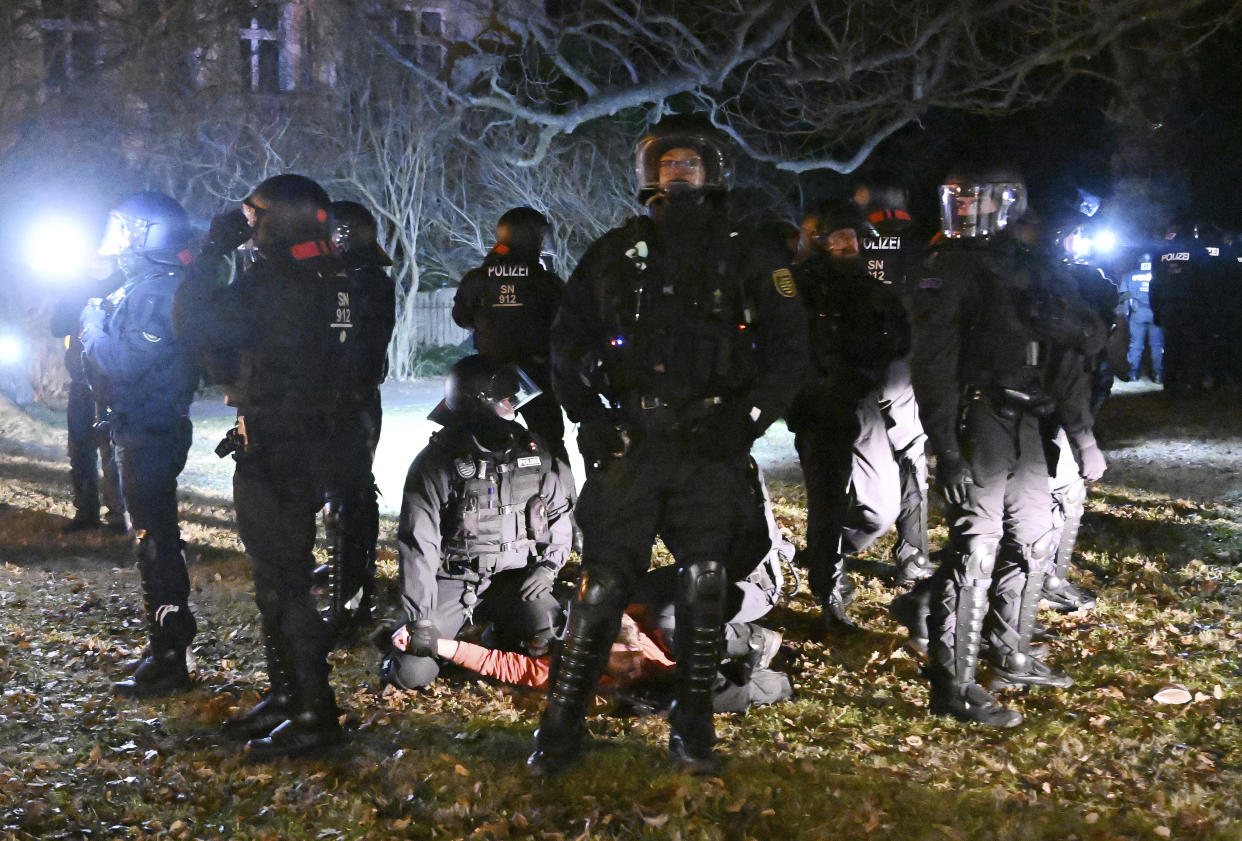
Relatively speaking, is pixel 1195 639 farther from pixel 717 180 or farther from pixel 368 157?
pixel 368 157

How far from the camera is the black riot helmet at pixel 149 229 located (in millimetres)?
4836

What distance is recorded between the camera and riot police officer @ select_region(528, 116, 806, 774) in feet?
12.5

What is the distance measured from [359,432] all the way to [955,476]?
2.99 metres

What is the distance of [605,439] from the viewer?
3795 millimetres

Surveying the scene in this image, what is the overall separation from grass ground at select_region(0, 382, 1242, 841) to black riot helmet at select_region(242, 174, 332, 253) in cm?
198

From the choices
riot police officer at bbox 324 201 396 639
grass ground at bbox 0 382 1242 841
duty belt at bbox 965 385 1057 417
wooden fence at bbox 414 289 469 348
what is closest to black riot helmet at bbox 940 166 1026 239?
duty belt at bbox 965 385 1057 417

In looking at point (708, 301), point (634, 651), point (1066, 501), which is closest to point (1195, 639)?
point (1066, 501)

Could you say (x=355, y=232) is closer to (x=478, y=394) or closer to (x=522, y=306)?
(x=522, y=306)

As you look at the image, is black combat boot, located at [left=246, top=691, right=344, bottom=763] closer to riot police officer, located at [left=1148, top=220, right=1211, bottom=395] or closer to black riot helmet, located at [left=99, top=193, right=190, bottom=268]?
black riot helmet, located at [left=99, top=193, right=190, bottom=268]

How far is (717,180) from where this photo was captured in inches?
153

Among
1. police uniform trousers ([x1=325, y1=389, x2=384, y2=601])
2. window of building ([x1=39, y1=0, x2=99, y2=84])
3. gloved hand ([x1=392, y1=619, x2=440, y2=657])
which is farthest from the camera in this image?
window of building ([x1=39, y1=0, x2=99, y2=84])

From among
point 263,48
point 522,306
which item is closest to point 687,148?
point 522,306

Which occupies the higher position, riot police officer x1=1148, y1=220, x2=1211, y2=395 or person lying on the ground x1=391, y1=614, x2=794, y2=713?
riot police officer x1=1148, y1=220, x2=1211, y2=395

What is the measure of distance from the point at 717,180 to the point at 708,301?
0.45 meters
